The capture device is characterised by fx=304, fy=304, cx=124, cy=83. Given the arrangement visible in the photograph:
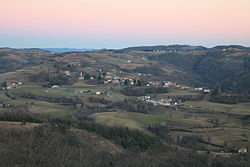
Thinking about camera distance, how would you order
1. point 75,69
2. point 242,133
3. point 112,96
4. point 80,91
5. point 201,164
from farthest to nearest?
point 75,69
point 80,91
point 112,96
point 242,133
point 201,164

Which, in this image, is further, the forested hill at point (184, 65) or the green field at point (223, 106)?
the forested hill at point (184, 65)

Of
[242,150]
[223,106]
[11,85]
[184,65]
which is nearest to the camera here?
[242,150]

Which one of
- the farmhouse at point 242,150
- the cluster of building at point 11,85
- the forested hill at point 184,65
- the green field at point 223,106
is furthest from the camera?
the forested hill at point 184,65

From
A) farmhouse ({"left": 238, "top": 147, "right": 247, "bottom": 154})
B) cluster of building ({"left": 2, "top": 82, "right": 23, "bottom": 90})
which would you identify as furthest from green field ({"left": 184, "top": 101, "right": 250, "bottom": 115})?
cluster of building ({"left": 2, "top": 82, "right": 23, "bottom": 90})

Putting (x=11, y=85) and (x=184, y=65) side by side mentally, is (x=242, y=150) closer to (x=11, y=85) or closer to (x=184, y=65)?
(x=11, y=85)

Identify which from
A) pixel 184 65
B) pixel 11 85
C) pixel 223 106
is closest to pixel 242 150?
pixel 223 106

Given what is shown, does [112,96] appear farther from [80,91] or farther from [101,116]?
[101,116]

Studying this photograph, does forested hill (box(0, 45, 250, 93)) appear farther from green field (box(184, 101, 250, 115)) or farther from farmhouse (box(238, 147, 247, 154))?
farmhouse (box(238, 147, 247, 154))

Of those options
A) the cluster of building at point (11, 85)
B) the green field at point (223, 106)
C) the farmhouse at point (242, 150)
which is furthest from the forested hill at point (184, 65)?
the farmhouse at point (242, 150)

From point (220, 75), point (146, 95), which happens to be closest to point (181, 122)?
point (146, 95)

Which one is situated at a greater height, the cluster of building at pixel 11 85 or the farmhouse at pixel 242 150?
the cluster of building at pixel 11 85

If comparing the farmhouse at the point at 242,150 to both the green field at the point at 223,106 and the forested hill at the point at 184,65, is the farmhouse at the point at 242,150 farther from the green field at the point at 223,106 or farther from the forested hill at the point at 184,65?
the forested hill at the point at 184,65
